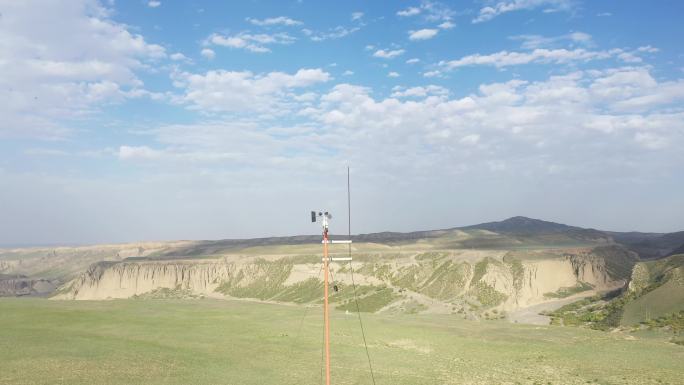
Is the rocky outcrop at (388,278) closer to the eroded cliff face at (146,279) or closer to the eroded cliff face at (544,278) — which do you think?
the eroded cliff face at (544,278)

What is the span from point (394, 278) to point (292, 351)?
71.0 meters

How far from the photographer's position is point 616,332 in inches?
2313

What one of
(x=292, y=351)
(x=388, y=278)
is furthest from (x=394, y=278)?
(x=292, y=351)

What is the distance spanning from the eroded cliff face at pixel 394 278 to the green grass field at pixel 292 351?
34.8m

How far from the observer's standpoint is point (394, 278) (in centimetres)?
11331

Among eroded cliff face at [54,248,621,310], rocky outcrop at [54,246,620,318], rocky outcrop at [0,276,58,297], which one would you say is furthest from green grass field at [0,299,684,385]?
rocky outcrop at [0,276,58,297]

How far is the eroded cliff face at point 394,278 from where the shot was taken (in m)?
98.4

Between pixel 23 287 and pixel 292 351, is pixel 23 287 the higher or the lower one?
the lower one

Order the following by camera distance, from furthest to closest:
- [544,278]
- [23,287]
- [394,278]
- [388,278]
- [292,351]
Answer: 1. [23,287]
2. [388,278]
3. [394,278]
4. [544,278]
5. [292,351]

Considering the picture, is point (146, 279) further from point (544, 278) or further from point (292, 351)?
point (292, 351)

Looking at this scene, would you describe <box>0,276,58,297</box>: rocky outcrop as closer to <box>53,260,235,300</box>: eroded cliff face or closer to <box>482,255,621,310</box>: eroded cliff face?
<box>53,260,235,300</box>: eroded cliff face

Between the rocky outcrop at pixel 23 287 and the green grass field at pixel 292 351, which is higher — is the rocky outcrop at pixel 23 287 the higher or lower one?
the lower one

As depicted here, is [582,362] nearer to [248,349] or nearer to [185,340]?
[248,349]

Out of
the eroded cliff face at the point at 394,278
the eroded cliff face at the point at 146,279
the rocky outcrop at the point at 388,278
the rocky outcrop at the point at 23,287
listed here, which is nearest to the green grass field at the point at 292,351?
the rocky outcrop at the point at 388,278
